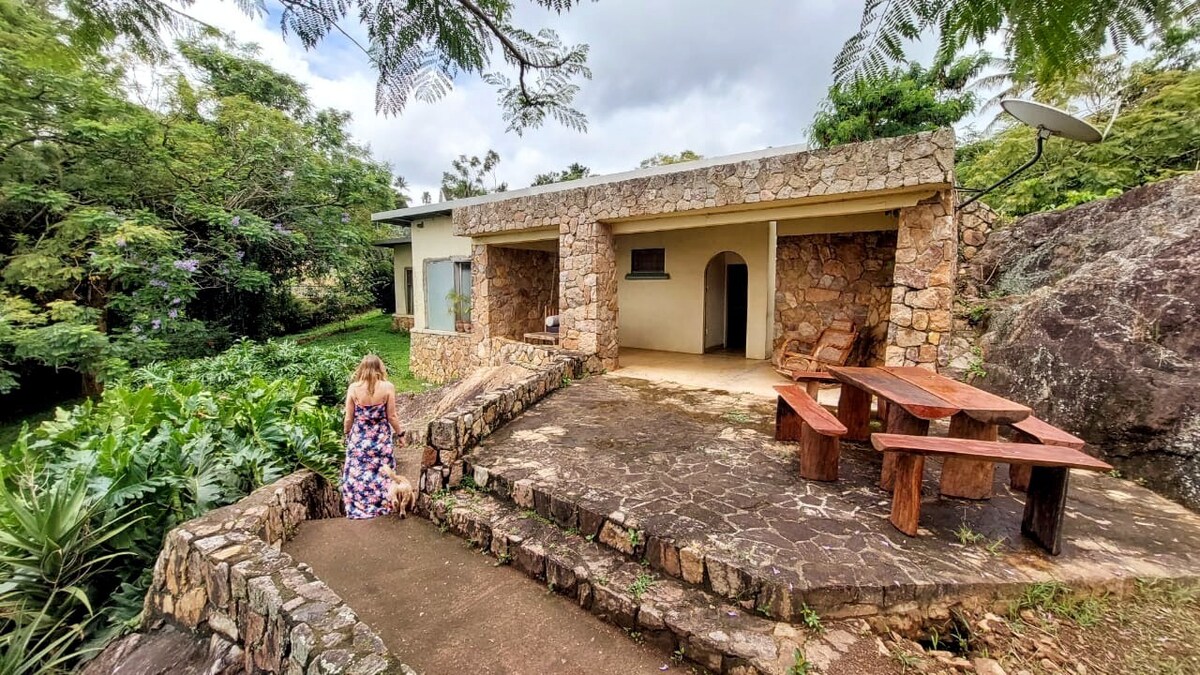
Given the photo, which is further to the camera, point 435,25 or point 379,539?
point 379,539

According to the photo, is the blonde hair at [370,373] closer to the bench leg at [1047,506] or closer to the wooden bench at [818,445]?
the wooden bench at [818,445]

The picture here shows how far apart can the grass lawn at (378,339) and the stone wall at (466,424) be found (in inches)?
235

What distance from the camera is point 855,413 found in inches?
163

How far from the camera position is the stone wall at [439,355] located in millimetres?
10516

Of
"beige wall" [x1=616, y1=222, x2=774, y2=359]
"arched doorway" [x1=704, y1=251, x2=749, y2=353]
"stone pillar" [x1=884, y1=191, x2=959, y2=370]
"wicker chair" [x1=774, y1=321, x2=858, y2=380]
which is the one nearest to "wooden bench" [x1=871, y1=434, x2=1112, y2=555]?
"stone pillar" [x1=884, y1=191, x2=959, y2=370]

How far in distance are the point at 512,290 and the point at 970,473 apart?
742cm

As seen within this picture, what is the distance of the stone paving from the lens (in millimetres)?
2289

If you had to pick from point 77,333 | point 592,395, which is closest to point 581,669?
point 592,395

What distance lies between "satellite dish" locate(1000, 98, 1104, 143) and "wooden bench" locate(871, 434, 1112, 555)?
3178 millimetres

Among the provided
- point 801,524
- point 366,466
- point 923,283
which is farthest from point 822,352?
point 366,466

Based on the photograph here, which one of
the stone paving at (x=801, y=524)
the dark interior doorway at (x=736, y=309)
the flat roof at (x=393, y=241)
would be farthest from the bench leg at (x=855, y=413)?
the flat roof at (x=393, y=241)

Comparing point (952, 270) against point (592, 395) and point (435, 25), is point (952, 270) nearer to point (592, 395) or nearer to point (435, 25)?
point (592, 395)

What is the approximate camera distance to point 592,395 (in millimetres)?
5801

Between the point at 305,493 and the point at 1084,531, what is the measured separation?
18.5ft
